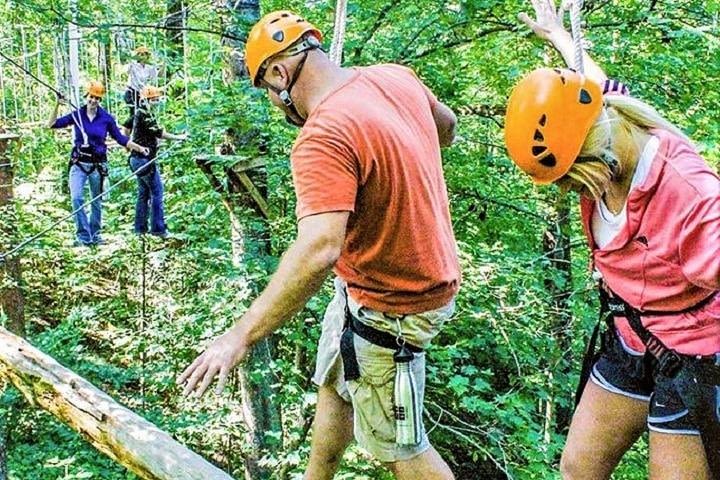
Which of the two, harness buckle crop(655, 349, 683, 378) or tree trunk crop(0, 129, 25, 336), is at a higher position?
harness buckle crop(655, 349, 683, 378)

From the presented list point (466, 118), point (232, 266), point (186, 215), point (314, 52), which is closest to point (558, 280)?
point (466, 118)

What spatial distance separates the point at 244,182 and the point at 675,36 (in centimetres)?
297

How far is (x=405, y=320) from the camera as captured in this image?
7.73 feet

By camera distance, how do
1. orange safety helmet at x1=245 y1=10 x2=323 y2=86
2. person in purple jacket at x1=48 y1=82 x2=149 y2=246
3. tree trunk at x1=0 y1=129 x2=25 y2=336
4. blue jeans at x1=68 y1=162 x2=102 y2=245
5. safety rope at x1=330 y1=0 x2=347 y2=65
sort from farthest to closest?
tree trunk at x1=0 y1=129 x2=25 y2=336
blue jeans at x1=68 y1=162 x2=102 y2=245
person in purple jacket at x1=48 y1=82 x2=149 y2=246
safety rope at x1=330 y1=0 x2=347 y2=65
orange safety helmet at x1=245 y1=10 x2=323 y2=86

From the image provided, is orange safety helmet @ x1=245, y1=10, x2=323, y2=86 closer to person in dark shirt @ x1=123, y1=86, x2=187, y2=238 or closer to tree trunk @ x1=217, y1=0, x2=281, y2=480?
tree trunk @ x1=217, y1=0, x2=281, y2=480

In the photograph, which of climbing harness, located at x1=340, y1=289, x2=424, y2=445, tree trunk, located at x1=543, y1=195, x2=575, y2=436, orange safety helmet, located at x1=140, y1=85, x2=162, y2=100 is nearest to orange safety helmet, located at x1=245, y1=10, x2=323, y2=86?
climbing harness, located at x1=340, y1=289, x2=424, y2=445

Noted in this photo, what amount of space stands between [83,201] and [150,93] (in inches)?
64.6

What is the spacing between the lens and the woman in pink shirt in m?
1.67

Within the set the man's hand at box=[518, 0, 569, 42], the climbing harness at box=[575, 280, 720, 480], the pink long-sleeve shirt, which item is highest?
the man's hand at box=[518, 0, 569, 42]

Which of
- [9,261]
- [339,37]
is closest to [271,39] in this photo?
[339,37]

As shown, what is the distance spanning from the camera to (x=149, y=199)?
24.6 ft

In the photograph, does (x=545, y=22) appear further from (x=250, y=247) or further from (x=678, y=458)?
→ (x=250, y=247)

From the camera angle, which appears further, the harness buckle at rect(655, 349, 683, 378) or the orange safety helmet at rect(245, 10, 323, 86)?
the orange safety helmet at rect(245, 10, 323, 86)

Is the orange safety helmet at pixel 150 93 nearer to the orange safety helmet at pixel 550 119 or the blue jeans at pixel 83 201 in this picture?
the blue jeans at pixel 83 201
